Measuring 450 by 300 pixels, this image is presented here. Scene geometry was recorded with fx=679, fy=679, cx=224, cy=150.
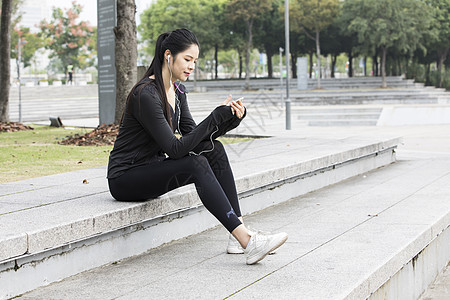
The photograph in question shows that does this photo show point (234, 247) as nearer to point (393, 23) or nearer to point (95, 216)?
point (95, 216)

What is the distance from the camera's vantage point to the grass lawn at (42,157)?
296 inches

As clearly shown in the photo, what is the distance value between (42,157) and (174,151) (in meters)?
5.55

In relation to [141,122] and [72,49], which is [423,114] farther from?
[72,49]

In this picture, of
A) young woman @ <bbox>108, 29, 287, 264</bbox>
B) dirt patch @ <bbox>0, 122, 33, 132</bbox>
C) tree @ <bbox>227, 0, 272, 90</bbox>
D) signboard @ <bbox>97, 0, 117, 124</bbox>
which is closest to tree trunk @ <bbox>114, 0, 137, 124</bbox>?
signboard @ <bbox>97, 0, 117, 124</bbox>

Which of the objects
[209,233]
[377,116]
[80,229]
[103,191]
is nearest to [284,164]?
[209,233]

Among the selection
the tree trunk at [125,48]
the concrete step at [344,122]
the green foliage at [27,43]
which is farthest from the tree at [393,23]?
the tree trunk at [125,48]

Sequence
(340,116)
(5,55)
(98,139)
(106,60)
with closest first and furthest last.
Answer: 1. (98,139)
2. (106,60)
3. (5,55)
4. (340,116)

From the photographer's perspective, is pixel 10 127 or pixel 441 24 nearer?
pixel 10 127

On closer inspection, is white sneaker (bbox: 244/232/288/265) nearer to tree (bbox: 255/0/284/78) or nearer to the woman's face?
the woman's face

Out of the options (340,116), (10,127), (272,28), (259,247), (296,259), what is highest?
(272,28)

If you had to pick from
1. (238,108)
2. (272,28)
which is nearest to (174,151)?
(238,108)

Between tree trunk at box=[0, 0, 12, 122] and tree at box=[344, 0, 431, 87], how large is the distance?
30147mm

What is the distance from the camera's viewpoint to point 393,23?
44.4m

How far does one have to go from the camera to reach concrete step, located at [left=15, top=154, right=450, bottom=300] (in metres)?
3.55
